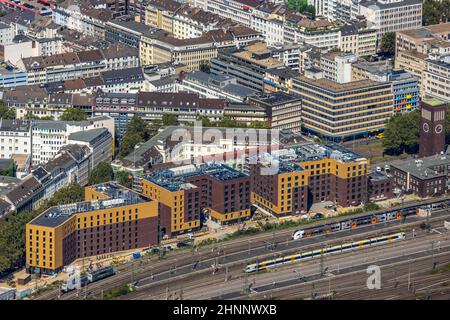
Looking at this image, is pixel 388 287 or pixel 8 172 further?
pixel 8 172

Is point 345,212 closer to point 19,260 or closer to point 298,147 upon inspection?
point 298,147

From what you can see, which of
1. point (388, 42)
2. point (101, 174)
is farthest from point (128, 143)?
point (388, 42)

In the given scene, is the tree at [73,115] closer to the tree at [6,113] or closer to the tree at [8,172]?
the tree at [6,113]

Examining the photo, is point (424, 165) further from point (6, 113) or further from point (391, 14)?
point (6, 113)
